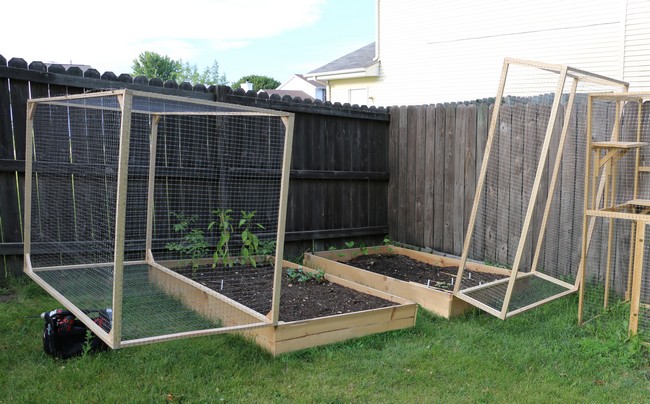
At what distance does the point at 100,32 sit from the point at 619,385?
3849 cm

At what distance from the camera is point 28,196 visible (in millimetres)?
4492

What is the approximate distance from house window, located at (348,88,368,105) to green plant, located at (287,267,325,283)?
1193cm

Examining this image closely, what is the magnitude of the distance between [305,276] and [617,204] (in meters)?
3.04

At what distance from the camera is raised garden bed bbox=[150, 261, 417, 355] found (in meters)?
3.79

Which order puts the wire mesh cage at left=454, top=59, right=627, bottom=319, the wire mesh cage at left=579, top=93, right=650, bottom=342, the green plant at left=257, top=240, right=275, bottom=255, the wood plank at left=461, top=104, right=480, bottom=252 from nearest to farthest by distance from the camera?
1. the wire mesh cage at left=579, top=93, right=650, bottom=342
2. the wire mesh cage at left=454, top=59, right=627, bottom=319
3. the green plant at left=257, top=240, right=275, bottom=255
4. the wood plank at left=461, top=104, right=480, bottom=252

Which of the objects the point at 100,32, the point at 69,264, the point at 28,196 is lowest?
the point at 69,264

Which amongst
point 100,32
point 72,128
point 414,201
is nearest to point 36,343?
point 72,128

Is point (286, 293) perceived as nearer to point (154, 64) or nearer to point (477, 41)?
point (477, 41)

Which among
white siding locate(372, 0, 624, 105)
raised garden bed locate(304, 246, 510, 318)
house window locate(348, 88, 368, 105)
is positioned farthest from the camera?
house window locate(348, 88, 368, 105)

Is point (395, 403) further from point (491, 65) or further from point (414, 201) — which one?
point (491, 65)

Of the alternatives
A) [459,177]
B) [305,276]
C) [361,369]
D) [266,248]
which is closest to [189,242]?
[266,248]

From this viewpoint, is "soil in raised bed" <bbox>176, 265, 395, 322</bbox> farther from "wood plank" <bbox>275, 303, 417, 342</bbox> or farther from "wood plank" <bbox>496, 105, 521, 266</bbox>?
"wood plank" <bbox>496, 105, 521, 266</bbox>

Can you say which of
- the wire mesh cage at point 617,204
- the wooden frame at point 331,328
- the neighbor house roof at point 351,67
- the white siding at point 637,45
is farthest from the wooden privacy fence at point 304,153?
the neighbor house roof at point 351,67

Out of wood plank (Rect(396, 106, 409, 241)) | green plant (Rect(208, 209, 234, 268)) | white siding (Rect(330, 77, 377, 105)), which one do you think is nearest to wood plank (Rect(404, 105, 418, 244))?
wood plank (Rect(396, 106, 409, 241))
